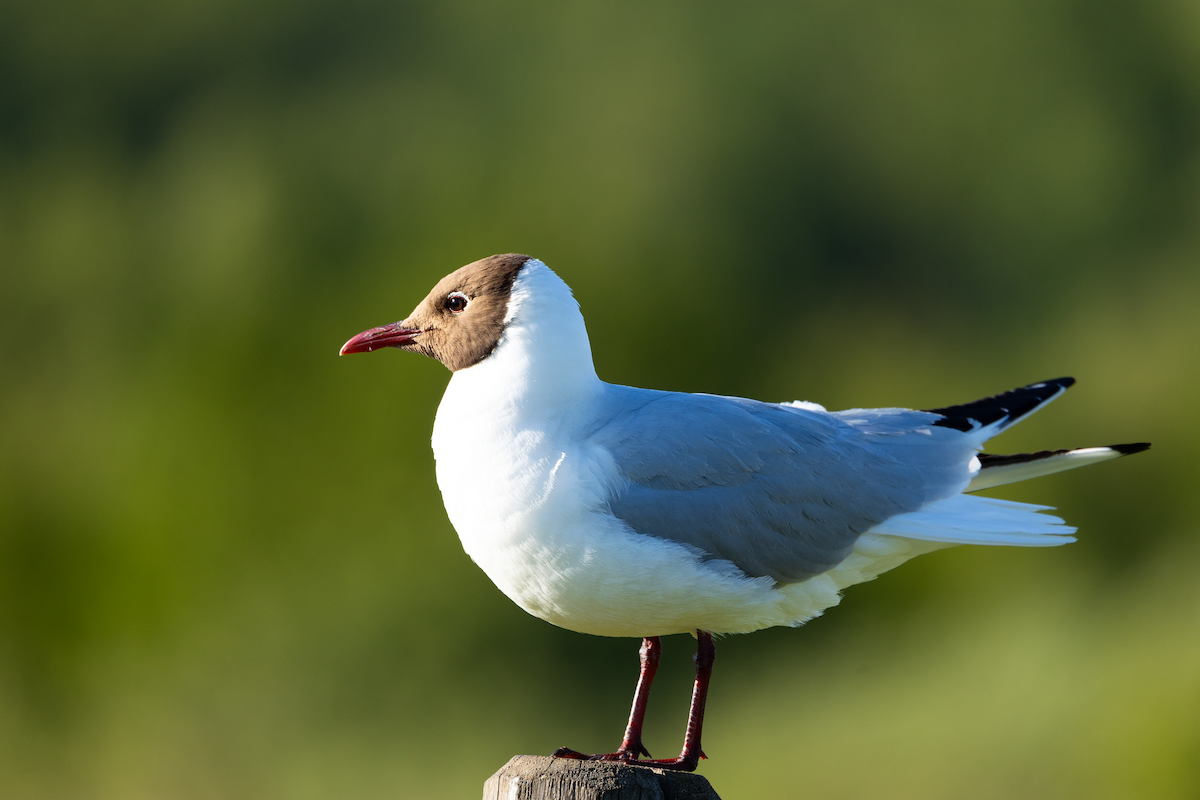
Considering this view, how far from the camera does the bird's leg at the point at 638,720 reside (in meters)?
2.80

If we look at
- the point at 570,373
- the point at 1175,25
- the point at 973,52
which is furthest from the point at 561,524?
the point at 1175,25

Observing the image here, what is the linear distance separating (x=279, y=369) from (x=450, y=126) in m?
3.89

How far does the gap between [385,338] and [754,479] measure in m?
0.99

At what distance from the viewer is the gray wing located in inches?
115

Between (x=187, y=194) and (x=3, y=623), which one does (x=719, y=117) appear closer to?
(x=187, y=194)

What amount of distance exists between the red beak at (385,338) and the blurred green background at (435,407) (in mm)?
4180

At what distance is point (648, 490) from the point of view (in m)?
2.90

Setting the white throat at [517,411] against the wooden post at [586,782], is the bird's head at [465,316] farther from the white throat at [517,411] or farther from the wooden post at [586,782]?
the wooden post at [586,782]

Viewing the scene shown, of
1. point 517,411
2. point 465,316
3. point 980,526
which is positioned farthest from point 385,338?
point 980,526

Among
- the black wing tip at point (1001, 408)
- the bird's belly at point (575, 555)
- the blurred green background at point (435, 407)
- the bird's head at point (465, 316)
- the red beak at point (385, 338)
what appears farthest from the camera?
the blurred green background at point (435, 407)

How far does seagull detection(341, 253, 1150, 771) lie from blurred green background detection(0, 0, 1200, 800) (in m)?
3.35

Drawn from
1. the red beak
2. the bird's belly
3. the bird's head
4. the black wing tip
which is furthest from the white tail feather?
the red beak

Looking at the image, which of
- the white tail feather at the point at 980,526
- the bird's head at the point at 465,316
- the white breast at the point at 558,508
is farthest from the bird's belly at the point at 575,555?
the white tail feather at the point at 980,526

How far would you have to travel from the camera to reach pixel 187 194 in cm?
1073
